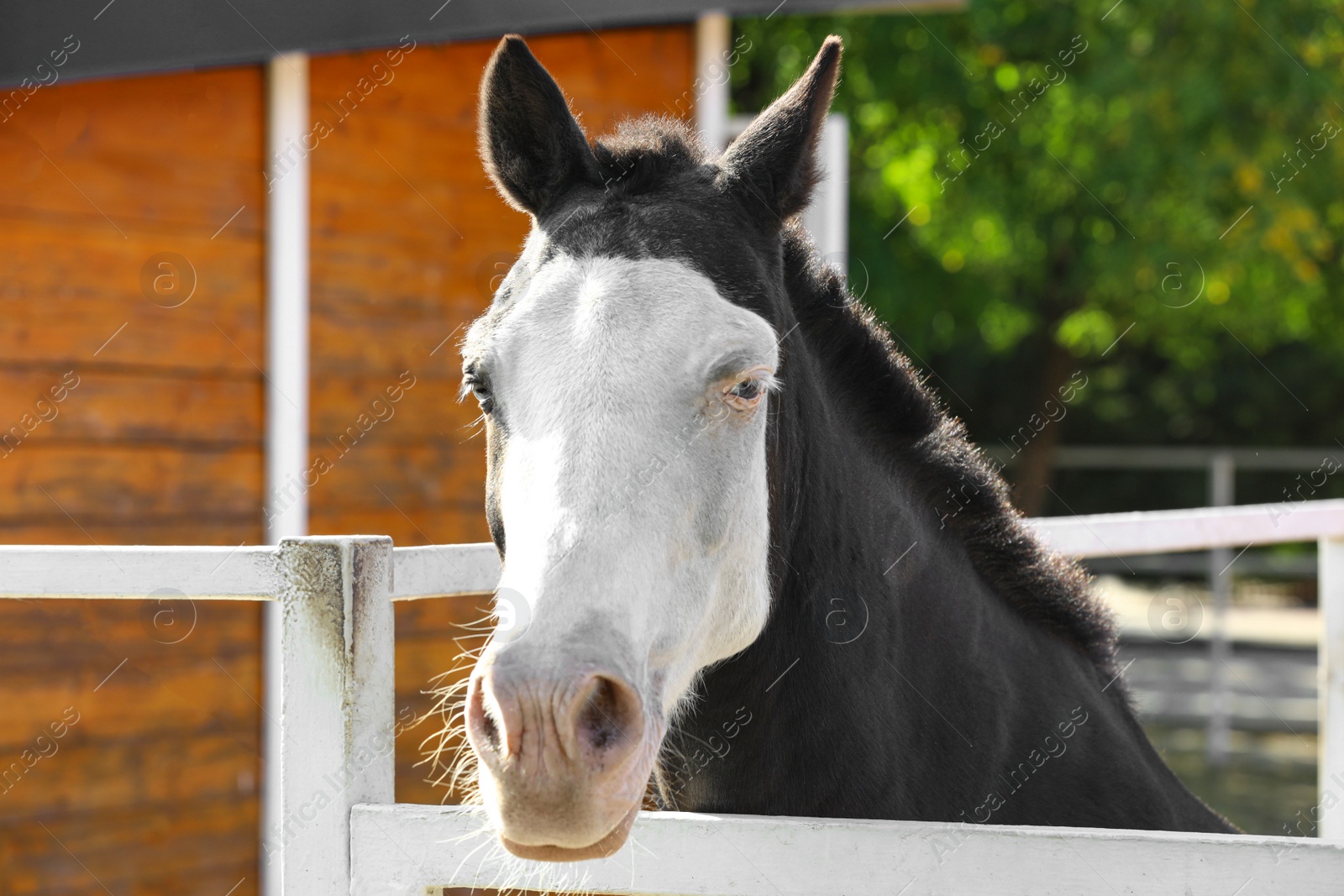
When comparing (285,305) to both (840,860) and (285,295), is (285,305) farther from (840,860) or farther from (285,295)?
(840,860)

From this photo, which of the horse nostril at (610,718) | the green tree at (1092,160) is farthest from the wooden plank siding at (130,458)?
the green tree at (1092,160)

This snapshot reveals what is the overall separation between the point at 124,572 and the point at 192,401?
105 inches

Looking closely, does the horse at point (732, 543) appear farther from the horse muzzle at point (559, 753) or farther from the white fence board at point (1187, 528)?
the white fence board at point (1187, 528)

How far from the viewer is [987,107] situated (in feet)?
32.3

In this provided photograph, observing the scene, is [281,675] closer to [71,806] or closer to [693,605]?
[693,605]

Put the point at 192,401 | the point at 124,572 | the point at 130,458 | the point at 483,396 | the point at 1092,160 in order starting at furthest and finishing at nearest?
1. the point at 1092,160
2. the point at 192,401
3. the point at 130,458
4. the point at 483,396
5. the point at 124,572

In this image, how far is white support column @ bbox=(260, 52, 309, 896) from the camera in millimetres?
4469

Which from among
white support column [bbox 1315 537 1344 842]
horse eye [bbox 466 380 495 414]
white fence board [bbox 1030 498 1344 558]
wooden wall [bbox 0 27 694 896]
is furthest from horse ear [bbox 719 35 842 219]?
wooden wall [bbox 0 27 694 896]

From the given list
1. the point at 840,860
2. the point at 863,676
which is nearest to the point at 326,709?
the point at 840,860

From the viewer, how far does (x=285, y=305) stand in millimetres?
4500

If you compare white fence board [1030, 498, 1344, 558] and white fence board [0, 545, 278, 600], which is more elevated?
white fence board [1030, 498, 1344, 558]

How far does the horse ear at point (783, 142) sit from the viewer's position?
6.83ft

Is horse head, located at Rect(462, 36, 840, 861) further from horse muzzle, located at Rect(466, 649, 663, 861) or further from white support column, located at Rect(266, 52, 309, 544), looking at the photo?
white support column, located at Rect(266, 52, 309, 544)

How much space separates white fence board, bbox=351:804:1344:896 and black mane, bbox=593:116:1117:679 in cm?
101
